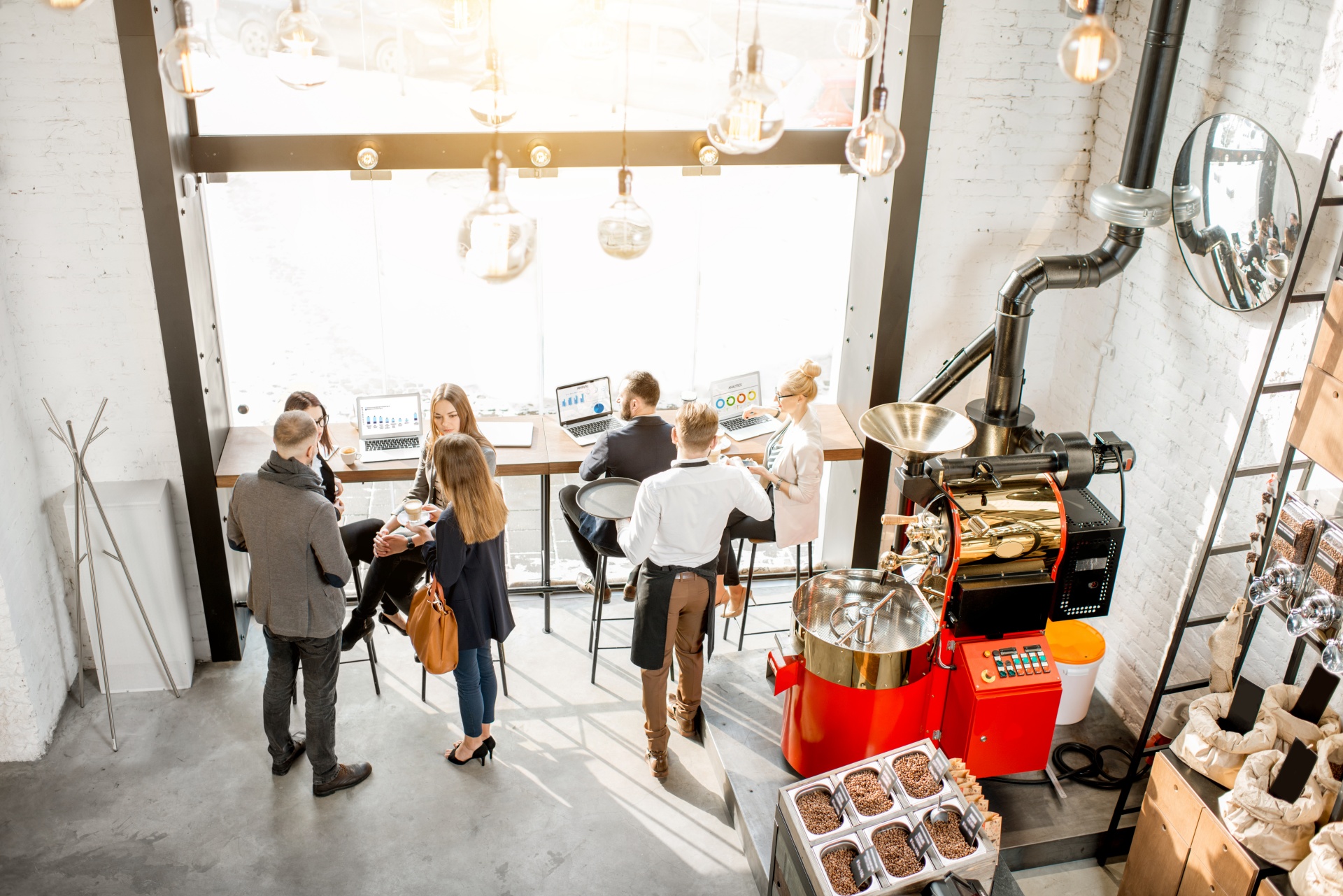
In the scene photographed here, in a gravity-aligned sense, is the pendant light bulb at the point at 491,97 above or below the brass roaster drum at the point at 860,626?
above

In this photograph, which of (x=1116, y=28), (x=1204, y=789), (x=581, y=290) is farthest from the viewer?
(x=581, y=290)

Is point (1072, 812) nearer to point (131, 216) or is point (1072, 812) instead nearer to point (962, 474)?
point (962, 474)

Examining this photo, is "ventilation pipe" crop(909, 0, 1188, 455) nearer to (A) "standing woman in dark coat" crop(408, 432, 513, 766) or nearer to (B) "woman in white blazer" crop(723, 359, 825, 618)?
(B) "woman in white blazer" crop(723, 359, 825, 618)

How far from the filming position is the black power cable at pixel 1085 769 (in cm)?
480

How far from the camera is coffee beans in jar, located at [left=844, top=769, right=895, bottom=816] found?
3760 mm

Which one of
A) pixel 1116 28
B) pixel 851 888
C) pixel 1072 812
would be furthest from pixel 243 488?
pixel 1116 28

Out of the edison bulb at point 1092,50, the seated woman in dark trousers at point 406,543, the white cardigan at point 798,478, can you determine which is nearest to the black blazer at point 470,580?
the seated woman in dark trousers at point 406,543

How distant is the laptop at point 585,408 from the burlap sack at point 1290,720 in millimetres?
3379

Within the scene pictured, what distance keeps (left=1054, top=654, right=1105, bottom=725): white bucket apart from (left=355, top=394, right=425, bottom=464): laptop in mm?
3415

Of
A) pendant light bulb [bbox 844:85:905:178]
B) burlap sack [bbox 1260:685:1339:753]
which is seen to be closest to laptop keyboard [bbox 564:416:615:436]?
pendant light bulb [bbox 844:85:905:178]

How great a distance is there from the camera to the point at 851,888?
3.48 m

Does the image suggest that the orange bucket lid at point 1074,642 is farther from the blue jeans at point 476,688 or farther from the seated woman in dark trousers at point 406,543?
the seated woman in dark trousers at point 406,543

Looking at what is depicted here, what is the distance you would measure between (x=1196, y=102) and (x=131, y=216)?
188 inches

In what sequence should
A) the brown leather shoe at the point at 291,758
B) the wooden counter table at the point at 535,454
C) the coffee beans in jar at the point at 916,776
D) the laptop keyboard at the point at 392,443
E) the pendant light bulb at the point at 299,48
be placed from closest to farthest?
1. the pendant light bulb at the point at 299,48
2. the coffee beans in jar at the point at 916,776
3. the brown leather shoe at the point at 291,758
4. the wooden counter table at the point at 535,454
5. the laptop keyboard at the point at 392,443
